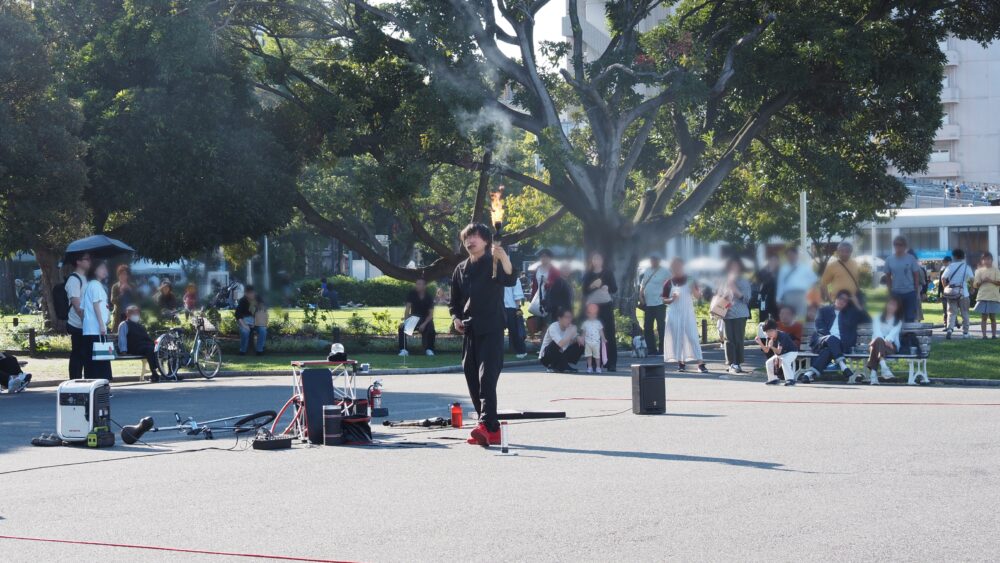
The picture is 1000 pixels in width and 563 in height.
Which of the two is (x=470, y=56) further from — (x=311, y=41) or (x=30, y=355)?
(x=30, y=355)

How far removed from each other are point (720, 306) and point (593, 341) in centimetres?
214

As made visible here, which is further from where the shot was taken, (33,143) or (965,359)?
(33,143)

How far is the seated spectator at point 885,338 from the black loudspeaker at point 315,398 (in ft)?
29.7

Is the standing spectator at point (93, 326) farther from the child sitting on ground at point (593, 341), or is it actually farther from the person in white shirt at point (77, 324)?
the child sitting on ground at point (593, 341)

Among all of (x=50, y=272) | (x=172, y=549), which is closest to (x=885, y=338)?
(x=172, y=549)

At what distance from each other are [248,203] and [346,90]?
3.94 m

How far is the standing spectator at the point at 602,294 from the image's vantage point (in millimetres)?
20812

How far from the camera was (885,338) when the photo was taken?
57.8 ft

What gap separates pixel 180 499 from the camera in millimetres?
8570

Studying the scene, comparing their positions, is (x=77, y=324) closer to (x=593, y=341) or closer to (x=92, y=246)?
(x=92, y=246)

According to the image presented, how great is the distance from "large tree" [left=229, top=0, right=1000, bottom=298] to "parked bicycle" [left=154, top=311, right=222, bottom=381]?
8480 mm

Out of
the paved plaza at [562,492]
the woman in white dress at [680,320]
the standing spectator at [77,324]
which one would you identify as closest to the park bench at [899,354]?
the woman in white dress at [680,320]

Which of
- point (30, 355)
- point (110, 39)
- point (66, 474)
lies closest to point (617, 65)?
point (110, 39)

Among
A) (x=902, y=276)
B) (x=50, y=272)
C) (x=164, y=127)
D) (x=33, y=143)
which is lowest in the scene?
(x=902, y=276)
